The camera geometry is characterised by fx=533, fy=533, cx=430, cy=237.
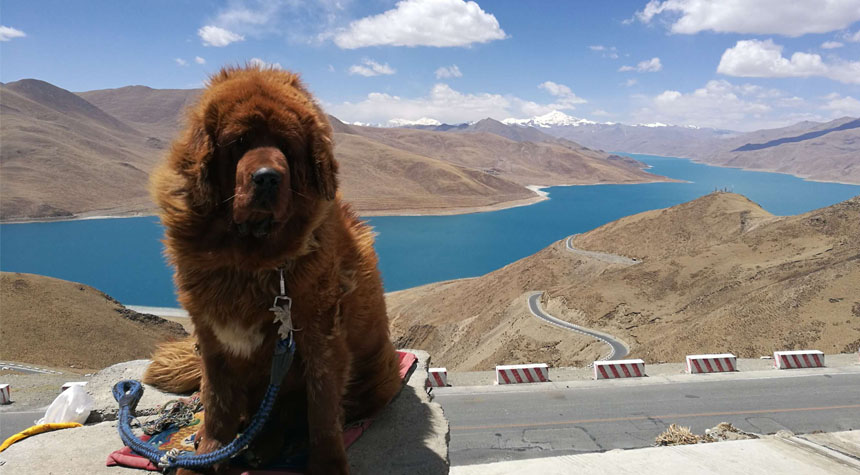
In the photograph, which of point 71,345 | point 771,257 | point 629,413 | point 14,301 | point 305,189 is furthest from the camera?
point 771,257

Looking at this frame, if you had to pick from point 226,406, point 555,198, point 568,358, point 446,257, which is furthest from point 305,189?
point 555,198

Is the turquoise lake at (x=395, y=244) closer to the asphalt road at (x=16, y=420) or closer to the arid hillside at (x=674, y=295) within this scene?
the arid hillside at (x=674, y=295)

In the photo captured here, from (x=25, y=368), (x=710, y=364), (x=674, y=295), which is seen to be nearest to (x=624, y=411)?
(x=710, y=364)

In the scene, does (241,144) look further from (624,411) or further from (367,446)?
(624,411)

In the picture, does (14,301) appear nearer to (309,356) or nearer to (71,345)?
(71,345)

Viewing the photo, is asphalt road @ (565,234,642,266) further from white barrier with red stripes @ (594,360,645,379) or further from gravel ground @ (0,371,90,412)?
gravel ground @ (0,371,90,412)

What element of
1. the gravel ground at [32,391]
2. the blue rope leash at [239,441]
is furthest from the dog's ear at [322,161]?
the gravel ground at [32,391]
